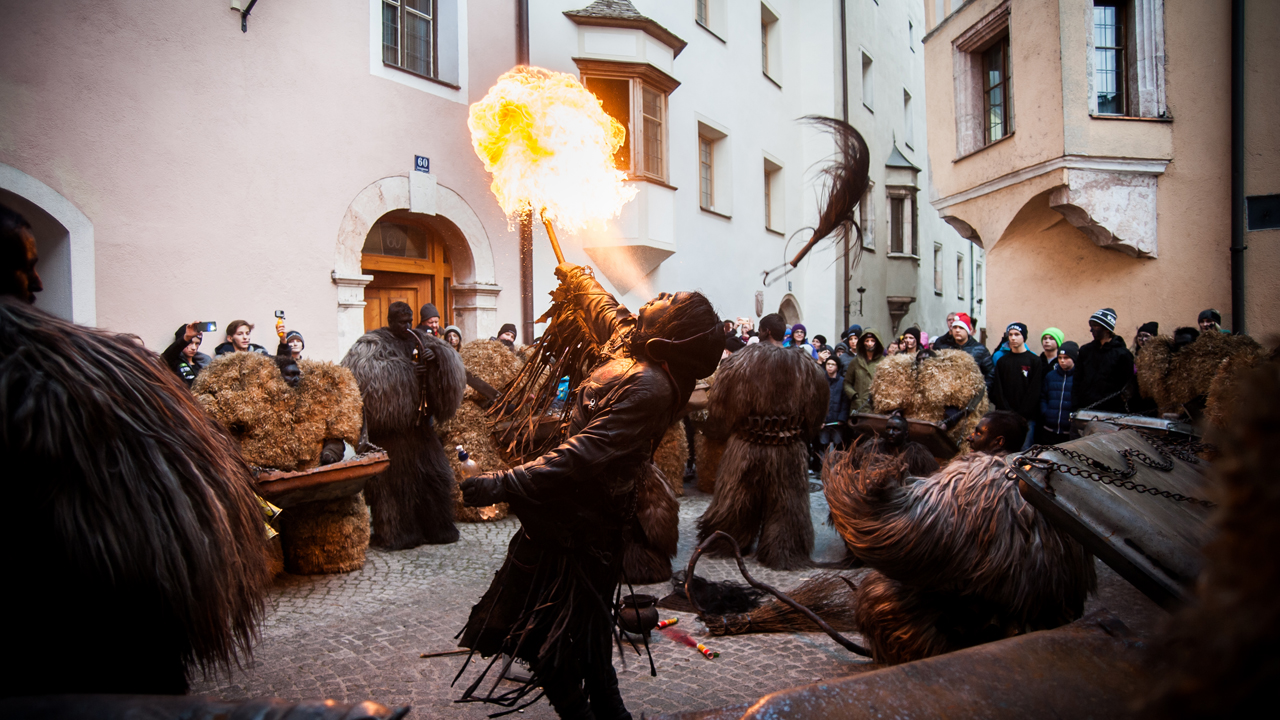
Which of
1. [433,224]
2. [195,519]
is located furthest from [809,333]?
[195,519]

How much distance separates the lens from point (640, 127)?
12305 millimetres

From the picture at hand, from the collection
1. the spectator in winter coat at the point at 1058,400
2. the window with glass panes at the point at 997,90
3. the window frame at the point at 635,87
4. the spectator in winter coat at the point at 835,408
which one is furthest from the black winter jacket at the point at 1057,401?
the window with glass panes at the point at 997,90

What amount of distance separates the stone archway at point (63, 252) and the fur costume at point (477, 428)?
11.1 ft

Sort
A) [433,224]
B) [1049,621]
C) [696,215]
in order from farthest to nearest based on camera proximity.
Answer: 1. [696,215]
2. [433,224]
3. [1049,621]

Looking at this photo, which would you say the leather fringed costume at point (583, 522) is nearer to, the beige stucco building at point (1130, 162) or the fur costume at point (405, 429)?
the fur costume at point (405, 429)

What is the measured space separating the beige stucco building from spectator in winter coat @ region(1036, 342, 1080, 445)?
4.98 m

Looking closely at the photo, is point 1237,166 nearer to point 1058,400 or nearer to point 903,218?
point 1058,400

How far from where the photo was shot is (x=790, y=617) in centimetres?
441

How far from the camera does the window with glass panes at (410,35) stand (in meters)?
9.52

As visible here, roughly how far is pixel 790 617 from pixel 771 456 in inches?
65.1

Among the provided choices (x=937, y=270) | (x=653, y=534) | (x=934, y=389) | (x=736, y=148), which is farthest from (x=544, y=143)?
(x=937, y=270)

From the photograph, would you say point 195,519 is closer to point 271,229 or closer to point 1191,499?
point 1191,499

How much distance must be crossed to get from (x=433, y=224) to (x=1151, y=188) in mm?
11038

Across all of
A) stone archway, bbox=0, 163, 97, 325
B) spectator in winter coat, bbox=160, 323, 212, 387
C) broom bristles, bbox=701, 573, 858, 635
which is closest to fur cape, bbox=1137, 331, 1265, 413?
broom bristles, bbox=701, 573, 858, 635
